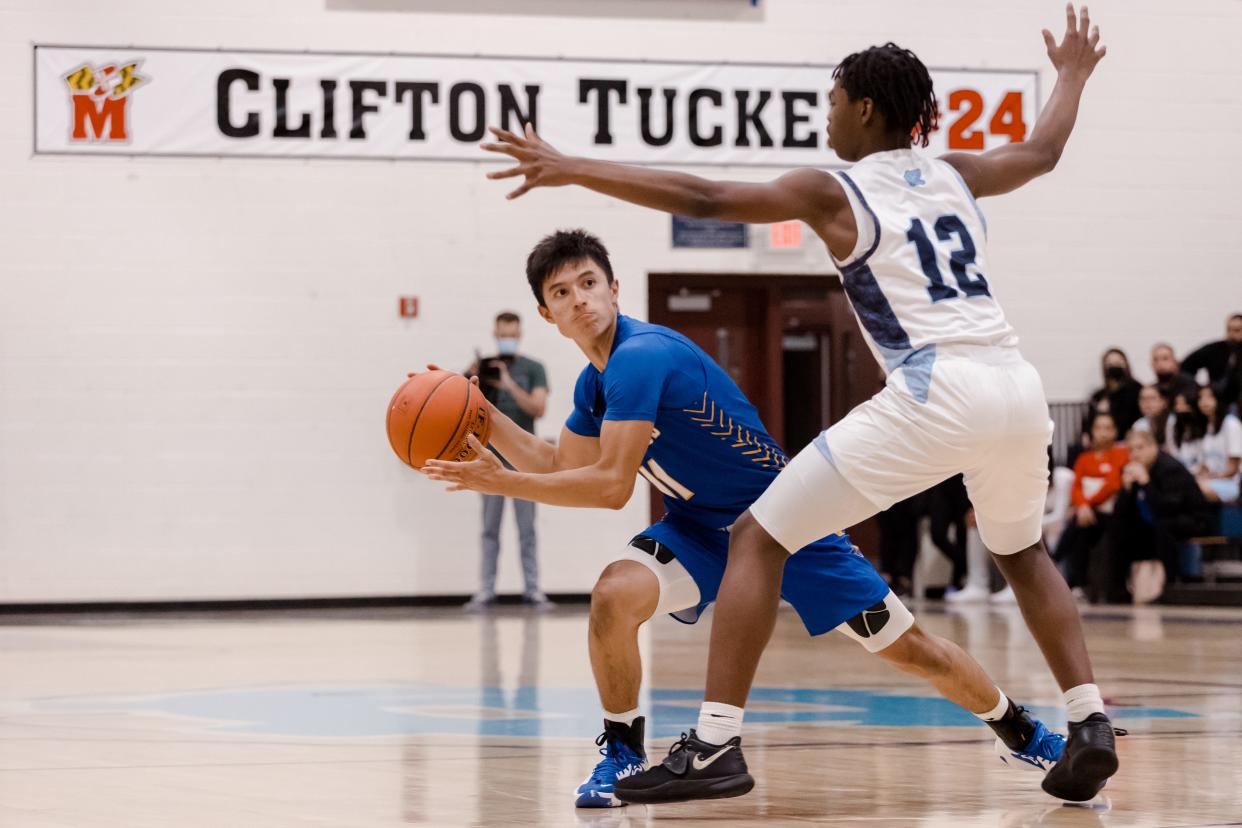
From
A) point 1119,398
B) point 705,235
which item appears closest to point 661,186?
point 705,235

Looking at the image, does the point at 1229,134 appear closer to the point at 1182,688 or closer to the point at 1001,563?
the point at 1182,688

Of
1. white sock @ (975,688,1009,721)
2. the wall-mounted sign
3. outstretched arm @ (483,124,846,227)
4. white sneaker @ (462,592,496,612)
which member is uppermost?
the wall-mounted sign

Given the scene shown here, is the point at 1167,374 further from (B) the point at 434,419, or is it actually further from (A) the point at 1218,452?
(B) the point at 434,419

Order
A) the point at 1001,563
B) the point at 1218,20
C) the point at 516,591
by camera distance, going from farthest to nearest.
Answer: the point at 1218,20
the point at 516,591
the point at 1001,563

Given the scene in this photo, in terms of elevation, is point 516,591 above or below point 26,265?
below

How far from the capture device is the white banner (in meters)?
12.6

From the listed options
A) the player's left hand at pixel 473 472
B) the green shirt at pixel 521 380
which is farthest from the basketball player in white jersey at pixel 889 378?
the green shirt at pixel 521 380

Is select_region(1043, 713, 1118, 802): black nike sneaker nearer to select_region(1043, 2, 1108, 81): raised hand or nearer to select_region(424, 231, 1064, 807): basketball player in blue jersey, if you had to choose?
select_region(424, 231, 1064, 807): basketball player in blue jersey

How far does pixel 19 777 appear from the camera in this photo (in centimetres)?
416

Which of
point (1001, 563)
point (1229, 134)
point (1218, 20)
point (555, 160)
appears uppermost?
point (1218, 20)

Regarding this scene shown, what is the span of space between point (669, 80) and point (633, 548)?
9654 mm

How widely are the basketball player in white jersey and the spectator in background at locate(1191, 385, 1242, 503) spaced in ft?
29.2

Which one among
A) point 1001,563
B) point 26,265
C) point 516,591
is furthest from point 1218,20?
point 1001,563

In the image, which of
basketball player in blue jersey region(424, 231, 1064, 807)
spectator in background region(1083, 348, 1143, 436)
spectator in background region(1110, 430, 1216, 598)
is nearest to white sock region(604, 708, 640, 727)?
basketball player in blue jersey region(424, 231, 1064, 807)
